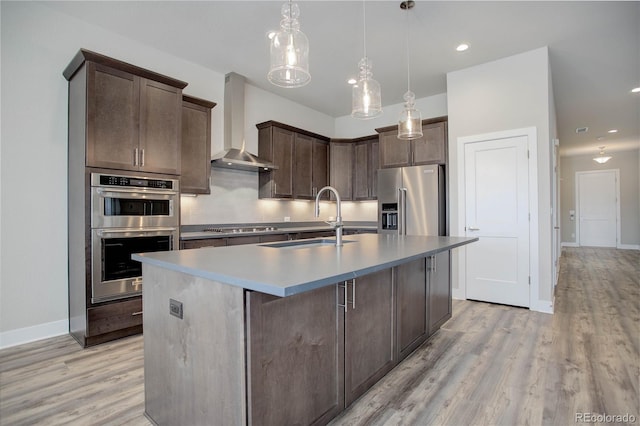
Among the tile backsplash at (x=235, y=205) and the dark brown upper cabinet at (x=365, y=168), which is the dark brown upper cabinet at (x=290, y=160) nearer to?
the tile backsplash at (x=235, y=205)

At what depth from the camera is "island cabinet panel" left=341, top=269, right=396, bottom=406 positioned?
1.75m

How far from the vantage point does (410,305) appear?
2.42 meters

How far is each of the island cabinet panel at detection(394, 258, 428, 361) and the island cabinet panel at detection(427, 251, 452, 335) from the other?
11cm

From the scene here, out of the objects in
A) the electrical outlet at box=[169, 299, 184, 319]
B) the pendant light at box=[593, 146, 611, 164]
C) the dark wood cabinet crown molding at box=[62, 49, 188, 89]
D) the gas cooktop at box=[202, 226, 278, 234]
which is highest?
the pendant light at box=[593, 146, 611, 164]

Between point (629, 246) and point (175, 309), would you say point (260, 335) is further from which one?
point (629, 246)

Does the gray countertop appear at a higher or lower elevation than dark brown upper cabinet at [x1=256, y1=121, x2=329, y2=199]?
lower

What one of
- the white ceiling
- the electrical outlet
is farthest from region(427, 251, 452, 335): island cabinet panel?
the white ceiling

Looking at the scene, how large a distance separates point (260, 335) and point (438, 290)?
2123 millimetres

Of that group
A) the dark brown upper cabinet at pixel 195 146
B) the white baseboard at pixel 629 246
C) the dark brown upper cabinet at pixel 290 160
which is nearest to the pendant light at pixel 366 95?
the dark brown upper cabinet at pixel 195 146

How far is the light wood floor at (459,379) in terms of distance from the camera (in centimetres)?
177

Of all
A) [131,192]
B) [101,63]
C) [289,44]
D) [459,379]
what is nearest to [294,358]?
[459,379]

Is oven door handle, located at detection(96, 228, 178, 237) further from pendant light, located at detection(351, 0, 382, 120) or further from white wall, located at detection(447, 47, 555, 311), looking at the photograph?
white wall, located at detection(447, 47, 555, 311)

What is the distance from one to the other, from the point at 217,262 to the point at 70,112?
2.63m

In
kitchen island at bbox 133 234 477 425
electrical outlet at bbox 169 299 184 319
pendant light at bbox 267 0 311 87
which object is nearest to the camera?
kitchen island at bbox 133 234 477 425
